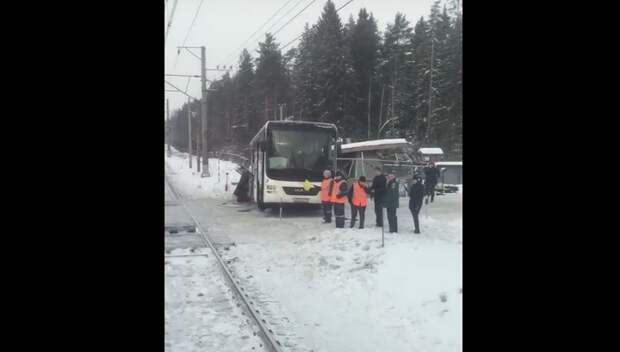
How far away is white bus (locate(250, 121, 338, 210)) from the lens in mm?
13055

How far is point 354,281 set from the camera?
6.82 metres

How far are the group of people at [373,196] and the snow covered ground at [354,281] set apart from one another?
374 millimetres

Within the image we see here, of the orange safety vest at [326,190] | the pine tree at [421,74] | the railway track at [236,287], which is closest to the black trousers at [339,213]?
the orange safety vest at [326,190]

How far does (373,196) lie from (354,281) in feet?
15.3

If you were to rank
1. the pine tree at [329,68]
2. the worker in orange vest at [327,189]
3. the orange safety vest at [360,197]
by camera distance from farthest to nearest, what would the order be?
the pine tree at [329,68] < the worker in orange vest at [327,189] < the orange safety vest at [360,197]

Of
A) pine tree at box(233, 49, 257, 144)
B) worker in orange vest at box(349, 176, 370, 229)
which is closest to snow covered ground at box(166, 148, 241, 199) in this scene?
pine tree at box(233, 49, 257, 144)

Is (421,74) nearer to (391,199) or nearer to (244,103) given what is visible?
(244,103)

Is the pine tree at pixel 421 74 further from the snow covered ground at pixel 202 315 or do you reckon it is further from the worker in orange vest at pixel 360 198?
the snow covered ground at pixel 202 315

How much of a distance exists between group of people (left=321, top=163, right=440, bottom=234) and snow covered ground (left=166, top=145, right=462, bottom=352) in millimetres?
374

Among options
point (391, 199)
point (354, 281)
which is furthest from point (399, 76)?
point (354, 281)

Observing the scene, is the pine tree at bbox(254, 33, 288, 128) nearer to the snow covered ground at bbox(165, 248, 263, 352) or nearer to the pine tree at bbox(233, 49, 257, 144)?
the pine tree at bbox(233, 49, 257, 144)

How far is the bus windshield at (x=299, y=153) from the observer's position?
42.9ft

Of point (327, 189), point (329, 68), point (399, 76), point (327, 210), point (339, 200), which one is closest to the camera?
point (339, 200)
